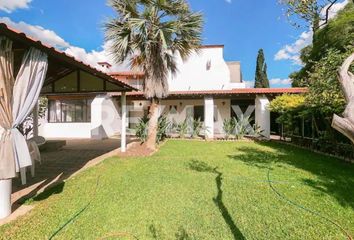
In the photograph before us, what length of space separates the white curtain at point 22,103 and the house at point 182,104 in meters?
10.4

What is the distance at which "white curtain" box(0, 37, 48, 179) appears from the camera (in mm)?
4758

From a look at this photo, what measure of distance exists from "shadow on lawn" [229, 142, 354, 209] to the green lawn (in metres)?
0.03

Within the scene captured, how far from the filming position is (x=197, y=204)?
18.2 ft

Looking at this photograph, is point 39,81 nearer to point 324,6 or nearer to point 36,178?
point 36,178

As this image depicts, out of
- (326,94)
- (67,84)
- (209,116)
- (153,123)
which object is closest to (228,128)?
(209,116)

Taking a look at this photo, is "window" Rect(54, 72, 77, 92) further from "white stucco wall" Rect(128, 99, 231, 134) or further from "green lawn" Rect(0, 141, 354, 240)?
"white stucco wall" Rect(128, 99, 231, 134)

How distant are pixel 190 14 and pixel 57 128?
14830 mm

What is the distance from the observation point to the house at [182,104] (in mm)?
19172

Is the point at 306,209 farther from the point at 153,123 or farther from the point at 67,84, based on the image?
the point at 67,84

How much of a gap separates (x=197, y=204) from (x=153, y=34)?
28.8 ft

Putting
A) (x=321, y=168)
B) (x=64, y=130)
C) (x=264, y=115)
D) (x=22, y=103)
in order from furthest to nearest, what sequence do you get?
(x=64, y=130) → (x=264, y=115) → (x=321, y=168) → (x=22, y=103)

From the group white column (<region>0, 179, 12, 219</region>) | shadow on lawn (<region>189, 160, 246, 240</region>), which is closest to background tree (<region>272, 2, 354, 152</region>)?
shadow on lawn (<region>189, 160, 246, 240</region>)

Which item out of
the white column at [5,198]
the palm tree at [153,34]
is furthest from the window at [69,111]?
the white column at [5,198]

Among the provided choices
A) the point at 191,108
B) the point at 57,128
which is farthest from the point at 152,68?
the point at 57,128
